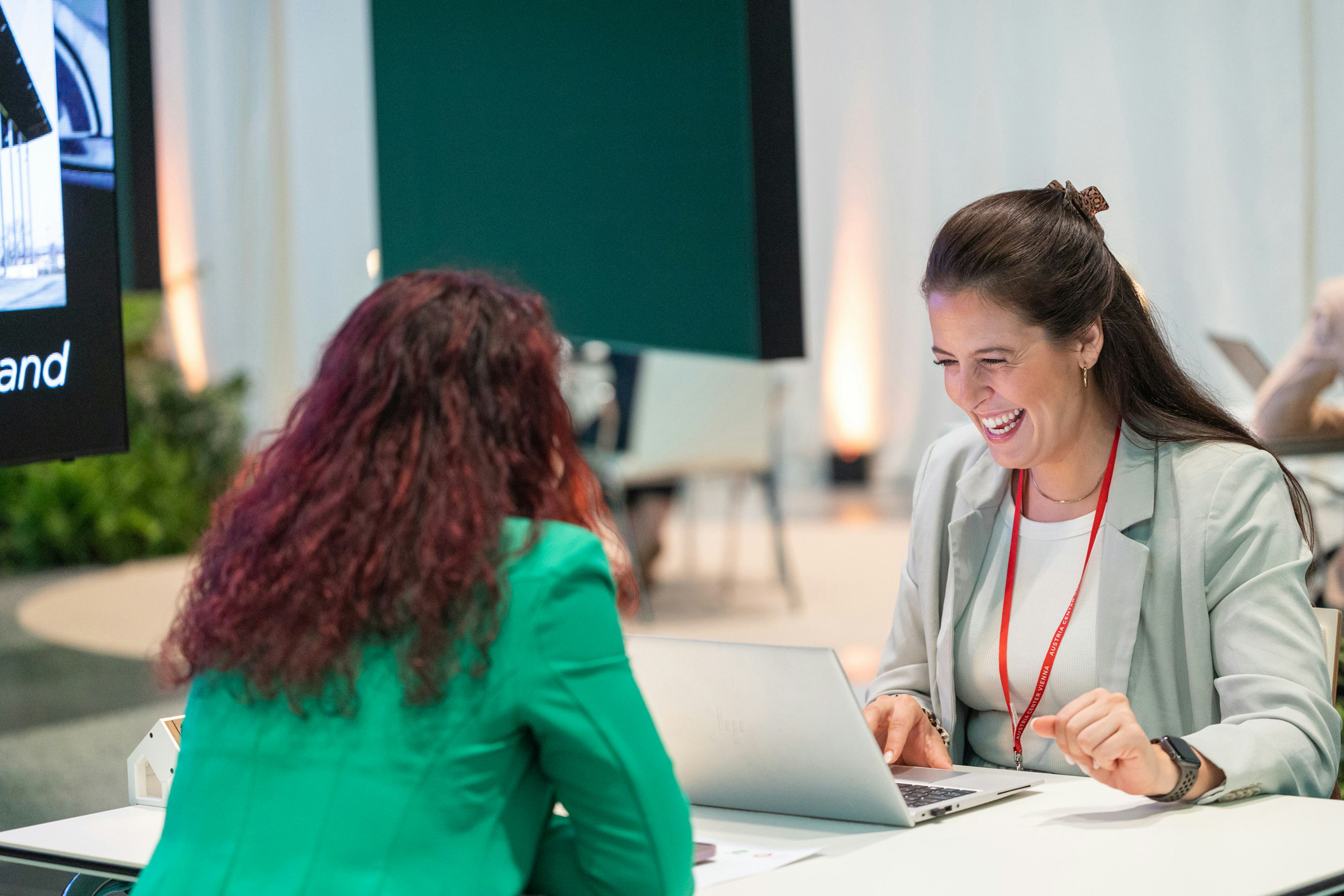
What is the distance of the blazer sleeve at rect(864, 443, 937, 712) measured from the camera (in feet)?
6.54

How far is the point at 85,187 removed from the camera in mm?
2645

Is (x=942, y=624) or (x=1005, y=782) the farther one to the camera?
(x=942, y=624)

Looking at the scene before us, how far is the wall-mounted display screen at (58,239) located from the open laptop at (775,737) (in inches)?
59.4

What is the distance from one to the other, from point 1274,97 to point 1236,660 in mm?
4535

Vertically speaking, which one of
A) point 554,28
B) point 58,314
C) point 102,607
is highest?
point 554,28

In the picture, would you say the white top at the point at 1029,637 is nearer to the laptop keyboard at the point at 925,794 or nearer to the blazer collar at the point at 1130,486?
the blazer collar at the point at 1130,486

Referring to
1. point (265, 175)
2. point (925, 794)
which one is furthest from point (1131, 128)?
point (265, 175)

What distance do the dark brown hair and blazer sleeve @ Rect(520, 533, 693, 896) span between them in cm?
85

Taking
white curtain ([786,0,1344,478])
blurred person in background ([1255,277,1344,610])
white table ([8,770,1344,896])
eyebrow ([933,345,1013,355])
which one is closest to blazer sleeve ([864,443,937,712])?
eyebrow ([933,345,1013,355])

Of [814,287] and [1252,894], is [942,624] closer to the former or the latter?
[1252,894]

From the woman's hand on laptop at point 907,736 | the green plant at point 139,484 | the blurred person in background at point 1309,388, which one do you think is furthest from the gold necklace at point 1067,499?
the green plant at point 139,484

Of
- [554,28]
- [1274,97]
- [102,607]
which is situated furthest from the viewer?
[102,607]

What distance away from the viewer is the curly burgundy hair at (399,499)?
1117 mm

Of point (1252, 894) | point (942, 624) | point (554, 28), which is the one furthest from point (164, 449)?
point (1252, 894)
